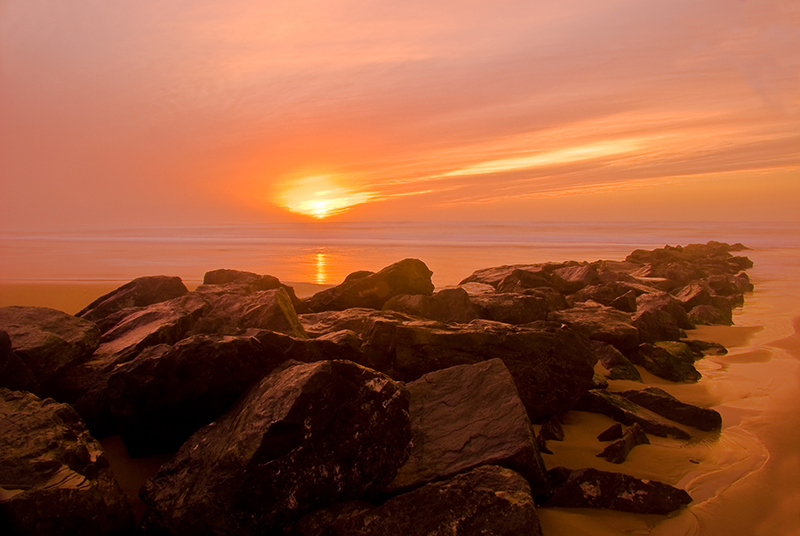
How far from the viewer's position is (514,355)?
5.42m

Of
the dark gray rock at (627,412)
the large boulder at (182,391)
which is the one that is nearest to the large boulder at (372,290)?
the dark gray rock at (627,412)

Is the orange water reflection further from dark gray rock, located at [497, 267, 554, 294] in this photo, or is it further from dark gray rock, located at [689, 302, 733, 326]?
dark gray rock, located at [689, 302, 733, 326]

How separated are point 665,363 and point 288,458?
5.49 metres

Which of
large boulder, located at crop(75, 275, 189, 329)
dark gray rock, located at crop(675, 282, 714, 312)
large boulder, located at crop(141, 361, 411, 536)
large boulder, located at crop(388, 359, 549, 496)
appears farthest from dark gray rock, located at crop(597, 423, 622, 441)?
dark gray rock, located at crop(675, 282, 714, 312)

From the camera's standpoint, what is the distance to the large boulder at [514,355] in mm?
5305

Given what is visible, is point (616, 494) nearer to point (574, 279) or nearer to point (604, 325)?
point (604, 325)

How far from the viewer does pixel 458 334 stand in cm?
558

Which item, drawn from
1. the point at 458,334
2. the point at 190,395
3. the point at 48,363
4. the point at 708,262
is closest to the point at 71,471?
the point at 190,395

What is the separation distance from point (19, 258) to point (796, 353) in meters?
29.8

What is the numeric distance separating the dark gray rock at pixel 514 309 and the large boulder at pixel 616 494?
3367 millimetres

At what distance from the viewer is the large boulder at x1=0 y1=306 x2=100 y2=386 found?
4.98 metres

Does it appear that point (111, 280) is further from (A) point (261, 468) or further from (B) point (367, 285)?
(A) point (261, 468)

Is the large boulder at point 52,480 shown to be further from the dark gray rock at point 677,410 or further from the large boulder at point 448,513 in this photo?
the dark gray rock at point 677,410

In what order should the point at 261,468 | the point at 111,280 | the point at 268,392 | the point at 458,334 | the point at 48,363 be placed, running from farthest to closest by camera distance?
the point at 111,280 < the point at 458,334 < the point at 48,363 < the point at 268,392 < the point at 261,468
